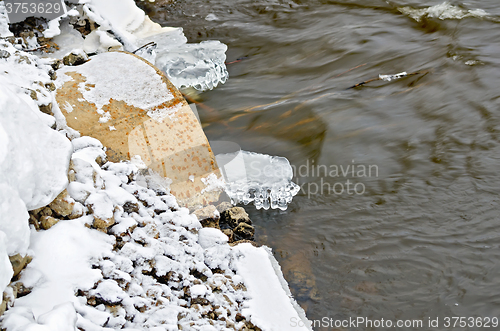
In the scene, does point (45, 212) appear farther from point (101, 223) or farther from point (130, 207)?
point (130, 207)

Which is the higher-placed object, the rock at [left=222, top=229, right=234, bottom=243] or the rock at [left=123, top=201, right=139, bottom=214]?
the rock at [left=123, top=201, right=139, bottom=214]

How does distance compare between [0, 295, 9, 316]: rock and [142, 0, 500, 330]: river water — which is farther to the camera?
[142, 0, 500, 330]: river water

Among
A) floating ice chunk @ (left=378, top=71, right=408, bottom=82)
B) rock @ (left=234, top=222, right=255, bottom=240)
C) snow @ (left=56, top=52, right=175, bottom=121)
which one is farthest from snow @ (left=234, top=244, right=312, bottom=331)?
floating ice chunk @ (left=378, top=71, right=408, bottom=82)

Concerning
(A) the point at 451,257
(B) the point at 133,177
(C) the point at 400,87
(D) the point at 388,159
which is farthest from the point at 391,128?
(B) the point at 133,177

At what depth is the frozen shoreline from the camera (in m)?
1.66

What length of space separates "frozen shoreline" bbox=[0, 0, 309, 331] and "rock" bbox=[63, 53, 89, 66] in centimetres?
59

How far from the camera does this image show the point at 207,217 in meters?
2.92

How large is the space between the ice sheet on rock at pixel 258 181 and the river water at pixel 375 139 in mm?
125

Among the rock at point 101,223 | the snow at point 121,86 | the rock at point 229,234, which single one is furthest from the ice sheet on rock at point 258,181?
the rock at point 101,223

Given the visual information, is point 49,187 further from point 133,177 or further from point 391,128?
point 391,128

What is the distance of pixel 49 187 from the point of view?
6.44 feet

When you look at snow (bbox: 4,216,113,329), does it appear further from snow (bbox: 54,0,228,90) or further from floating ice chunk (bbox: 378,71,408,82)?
floating ice chunk (bbox: 378,71,408,82)

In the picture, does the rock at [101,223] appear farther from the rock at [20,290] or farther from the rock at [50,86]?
the rock at [50,86]

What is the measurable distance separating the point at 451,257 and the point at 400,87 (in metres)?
2.92
